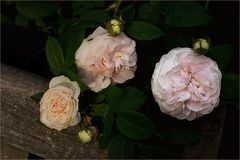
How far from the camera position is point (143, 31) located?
1.04 metres

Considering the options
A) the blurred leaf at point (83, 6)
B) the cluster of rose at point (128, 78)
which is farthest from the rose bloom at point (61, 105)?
the blurred leaf at point (83, 6)

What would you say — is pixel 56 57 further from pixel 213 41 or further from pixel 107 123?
pixel 213 41

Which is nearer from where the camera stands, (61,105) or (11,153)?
(61,105)

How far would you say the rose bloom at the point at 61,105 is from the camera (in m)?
1.00

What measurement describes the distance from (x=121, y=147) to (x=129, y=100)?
0.10 meters

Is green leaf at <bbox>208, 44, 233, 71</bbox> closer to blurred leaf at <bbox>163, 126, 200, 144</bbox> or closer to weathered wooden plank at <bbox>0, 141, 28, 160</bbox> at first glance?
blurred leaf at <bbox>163, 126, 200, 144</bbox>

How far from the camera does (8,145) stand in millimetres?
1263

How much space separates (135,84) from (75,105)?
0.14 metres

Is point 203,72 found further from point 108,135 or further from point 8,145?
point 8,145

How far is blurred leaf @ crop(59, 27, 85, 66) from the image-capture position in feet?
3.42

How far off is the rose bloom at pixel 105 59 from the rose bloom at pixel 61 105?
0.04 metres

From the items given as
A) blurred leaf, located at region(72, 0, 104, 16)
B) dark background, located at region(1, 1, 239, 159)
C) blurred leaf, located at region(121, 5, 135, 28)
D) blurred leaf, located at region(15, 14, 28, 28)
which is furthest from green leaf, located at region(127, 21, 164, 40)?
blurred leaf, located at region(15, 14, 28, 28)

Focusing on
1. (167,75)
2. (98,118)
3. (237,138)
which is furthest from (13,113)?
(237,138)

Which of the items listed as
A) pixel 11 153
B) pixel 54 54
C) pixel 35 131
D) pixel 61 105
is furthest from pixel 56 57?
pixel 11 153
